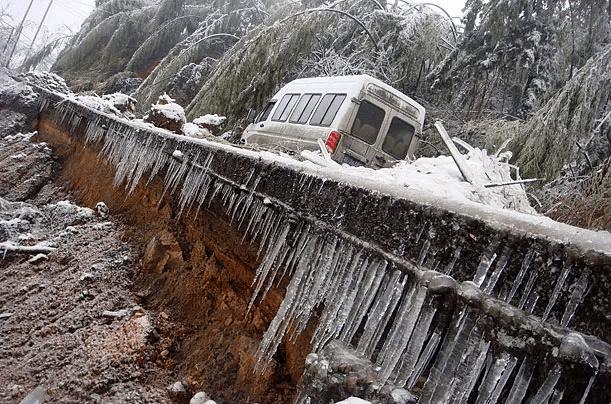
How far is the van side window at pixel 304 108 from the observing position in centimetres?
773

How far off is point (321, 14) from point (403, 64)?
238cm

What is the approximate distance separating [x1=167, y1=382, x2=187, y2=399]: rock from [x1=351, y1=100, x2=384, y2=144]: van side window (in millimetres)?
5012

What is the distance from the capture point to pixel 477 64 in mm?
9227

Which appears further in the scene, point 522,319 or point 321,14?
point 321,14

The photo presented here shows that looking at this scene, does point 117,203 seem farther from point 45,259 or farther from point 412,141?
point 412,141

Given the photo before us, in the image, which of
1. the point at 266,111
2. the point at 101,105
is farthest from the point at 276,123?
the point at 101,105

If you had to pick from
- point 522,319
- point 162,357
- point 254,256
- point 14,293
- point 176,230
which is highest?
point 522,319

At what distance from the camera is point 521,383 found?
3.69ft

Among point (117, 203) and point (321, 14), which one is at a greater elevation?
point (321, 14)

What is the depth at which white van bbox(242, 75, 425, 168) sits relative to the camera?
6812 millimetres

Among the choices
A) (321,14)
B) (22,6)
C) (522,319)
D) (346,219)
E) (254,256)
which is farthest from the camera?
(22,6)

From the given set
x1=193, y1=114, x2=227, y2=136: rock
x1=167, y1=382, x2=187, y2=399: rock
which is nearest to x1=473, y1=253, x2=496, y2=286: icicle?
x1=167, y1=382, x2=187, y2=399: rock

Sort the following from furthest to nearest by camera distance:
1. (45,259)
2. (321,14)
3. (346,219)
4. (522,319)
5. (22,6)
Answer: (22,6)
(321,14)
(45,259)
(346,219)
(522,319)

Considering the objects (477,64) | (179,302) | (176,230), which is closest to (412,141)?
(477,64)
